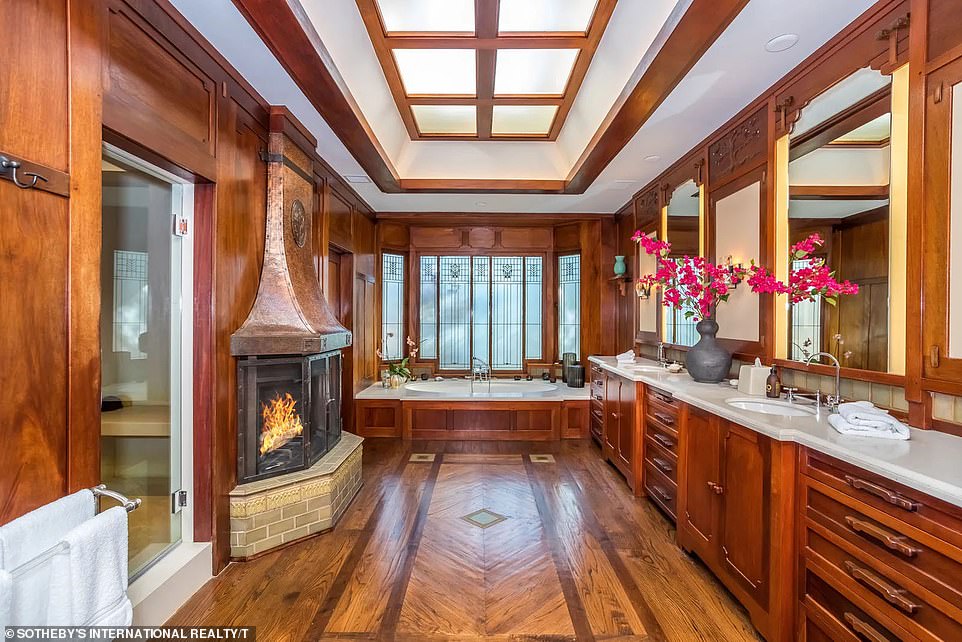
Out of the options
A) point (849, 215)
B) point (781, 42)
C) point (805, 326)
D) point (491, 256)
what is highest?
point (781, 42)

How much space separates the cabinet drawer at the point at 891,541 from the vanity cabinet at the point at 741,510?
0.55ft

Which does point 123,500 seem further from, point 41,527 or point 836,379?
point 836,379

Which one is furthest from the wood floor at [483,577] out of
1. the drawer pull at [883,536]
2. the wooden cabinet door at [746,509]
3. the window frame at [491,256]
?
the window frame at [491,256]

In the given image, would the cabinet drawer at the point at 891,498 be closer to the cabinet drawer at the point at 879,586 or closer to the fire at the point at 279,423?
the cabinet drawer at the point at 879,586

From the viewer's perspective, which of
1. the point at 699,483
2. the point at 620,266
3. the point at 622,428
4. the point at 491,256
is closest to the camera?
the point at 699,483

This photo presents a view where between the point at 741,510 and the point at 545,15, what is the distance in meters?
2.81

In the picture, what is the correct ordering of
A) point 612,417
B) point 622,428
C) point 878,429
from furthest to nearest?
point 612,417 → point 622,428 → point 878,429

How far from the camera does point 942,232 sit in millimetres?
1745

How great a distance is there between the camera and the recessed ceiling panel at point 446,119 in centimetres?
394

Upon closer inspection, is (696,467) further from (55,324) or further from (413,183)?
(413,183)

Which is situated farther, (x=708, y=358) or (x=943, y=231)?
(x=708, y=358)

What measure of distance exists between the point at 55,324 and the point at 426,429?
403 cm

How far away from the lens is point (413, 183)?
15.8ft

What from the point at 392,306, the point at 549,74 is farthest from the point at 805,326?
the point at 392,306
